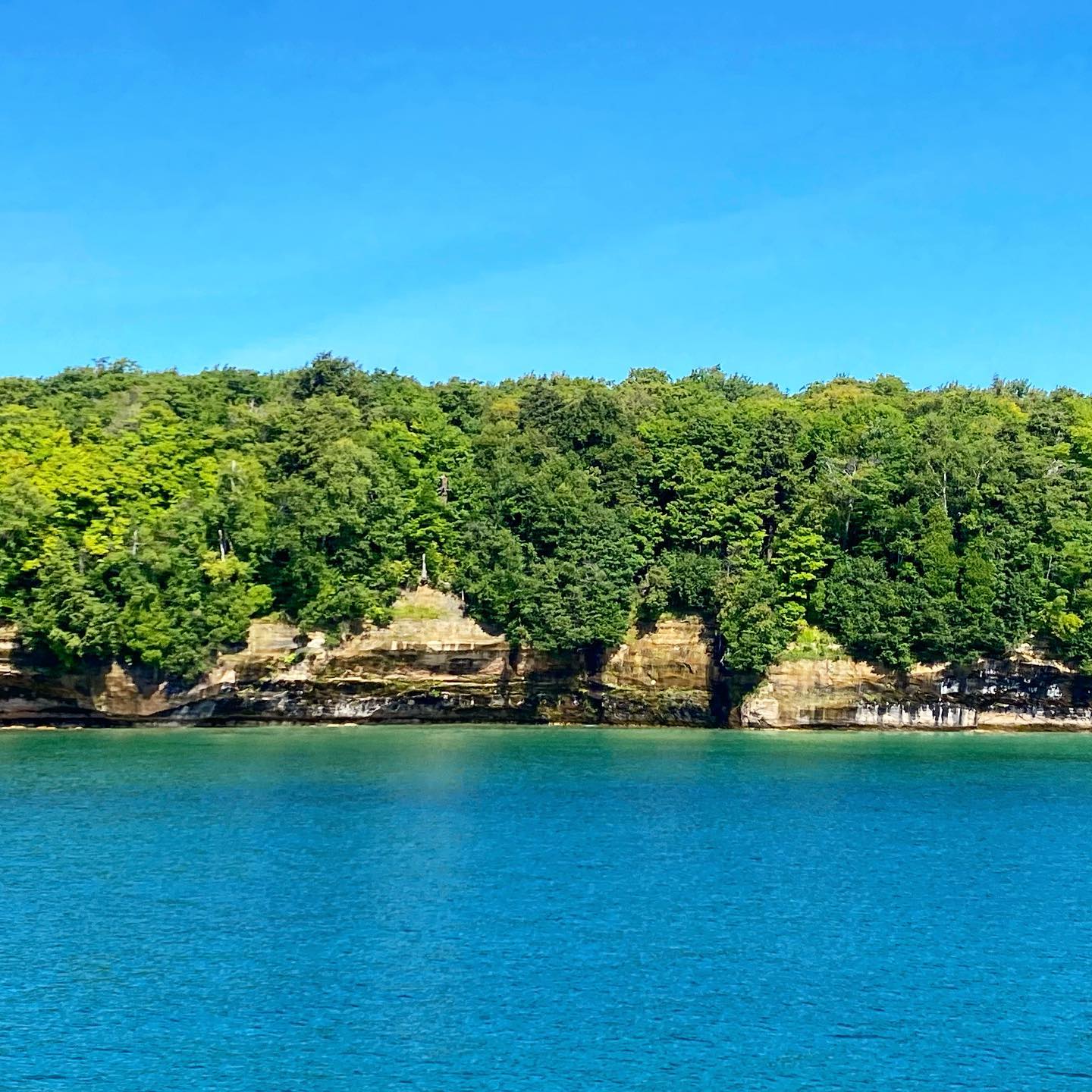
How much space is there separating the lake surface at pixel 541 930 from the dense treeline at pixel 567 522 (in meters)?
20.1

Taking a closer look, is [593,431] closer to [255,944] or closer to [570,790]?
[570,790]

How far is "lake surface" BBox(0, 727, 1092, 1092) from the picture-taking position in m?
26.7

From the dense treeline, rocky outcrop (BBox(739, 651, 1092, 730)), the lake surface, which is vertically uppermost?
the dense treeline

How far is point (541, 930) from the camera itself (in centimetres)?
3484

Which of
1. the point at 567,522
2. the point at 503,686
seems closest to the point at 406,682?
the point at 503,686

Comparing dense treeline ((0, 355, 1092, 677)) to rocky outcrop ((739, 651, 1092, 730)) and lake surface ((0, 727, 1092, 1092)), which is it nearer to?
rocky outcrop ((739, 651, 1092, 730))

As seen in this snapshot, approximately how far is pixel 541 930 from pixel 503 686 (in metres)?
49.1

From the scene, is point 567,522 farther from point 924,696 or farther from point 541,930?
point 541,930

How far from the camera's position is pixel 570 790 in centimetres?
5591

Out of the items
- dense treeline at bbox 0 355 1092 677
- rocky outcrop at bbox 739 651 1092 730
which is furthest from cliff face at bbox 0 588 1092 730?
dense treeline at bbox 0 355 1092 677

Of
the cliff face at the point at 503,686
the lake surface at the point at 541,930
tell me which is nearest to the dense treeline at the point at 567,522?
the cliff face at the point at 503,686

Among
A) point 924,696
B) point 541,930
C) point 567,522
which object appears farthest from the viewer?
point 567,522

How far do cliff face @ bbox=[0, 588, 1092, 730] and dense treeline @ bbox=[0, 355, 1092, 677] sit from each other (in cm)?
159

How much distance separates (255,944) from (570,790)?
2405 cm
